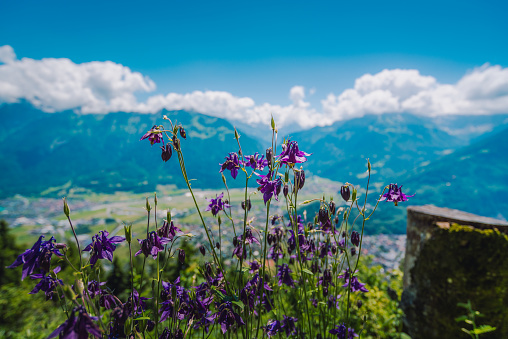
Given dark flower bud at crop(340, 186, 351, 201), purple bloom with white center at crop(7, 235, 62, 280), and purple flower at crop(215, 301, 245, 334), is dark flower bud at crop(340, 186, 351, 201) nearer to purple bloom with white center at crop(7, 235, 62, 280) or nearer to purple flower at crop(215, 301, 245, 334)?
purple flower at crop(215, 301, 245, 334)

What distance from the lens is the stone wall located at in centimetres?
380

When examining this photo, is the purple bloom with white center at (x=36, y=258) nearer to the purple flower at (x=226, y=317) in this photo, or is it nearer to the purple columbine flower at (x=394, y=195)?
the purple flower at (x=226, y=317)

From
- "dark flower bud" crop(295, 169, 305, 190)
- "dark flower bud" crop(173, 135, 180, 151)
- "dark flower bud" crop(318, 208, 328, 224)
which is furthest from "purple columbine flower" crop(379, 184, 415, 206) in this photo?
"dark flower bud" crop(173, 135, 180, 151)

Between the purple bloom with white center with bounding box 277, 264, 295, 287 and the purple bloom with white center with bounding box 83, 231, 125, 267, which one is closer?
the purple bloom with white center with bounding box 83, 231, 125, 267

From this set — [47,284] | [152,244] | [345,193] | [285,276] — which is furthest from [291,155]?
[47,284]

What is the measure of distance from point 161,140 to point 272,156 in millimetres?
898

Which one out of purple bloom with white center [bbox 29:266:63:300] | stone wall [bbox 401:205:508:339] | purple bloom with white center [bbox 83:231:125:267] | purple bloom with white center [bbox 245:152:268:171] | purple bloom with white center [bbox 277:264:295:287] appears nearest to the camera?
purple bloom with white center [bbox 83:231:125:267]

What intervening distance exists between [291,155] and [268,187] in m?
0.33

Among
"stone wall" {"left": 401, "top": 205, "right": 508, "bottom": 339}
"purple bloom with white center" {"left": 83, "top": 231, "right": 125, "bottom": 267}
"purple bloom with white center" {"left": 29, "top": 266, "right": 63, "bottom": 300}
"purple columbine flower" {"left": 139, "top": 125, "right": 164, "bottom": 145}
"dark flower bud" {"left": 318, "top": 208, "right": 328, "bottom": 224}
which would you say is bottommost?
"stone wall" {"left": 401, "top": 205, "right": 508, "bottom": 339}

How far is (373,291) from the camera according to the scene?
19.0 ft

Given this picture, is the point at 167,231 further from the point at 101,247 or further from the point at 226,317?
the point at 226,317

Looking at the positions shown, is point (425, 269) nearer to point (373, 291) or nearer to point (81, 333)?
point (373, 291)

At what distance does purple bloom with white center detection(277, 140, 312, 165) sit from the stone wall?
3.77 metres

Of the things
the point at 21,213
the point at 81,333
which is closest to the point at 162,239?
the point at 81,333
